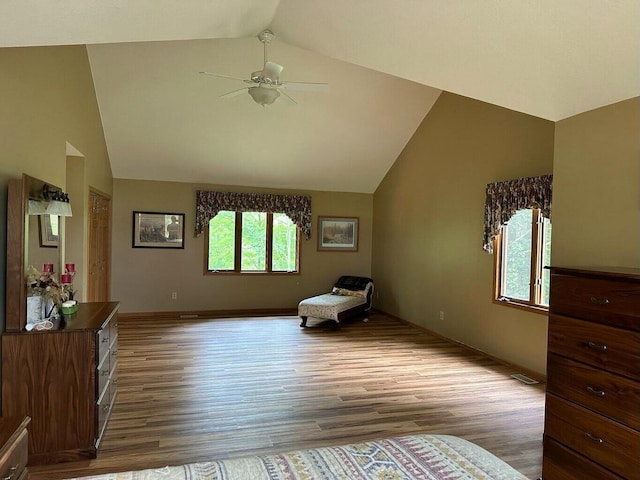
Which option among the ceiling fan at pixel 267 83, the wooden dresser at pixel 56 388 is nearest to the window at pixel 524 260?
the ceiling fan at pixel 267 83

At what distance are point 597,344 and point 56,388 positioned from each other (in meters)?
3.06

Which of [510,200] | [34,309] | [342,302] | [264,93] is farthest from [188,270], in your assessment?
[510,200]

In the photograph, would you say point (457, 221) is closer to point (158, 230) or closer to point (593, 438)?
point (593, 438)

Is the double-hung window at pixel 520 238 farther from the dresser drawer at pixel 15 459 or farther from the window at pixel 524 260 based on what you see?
the dresser drawer at pixel 15 459

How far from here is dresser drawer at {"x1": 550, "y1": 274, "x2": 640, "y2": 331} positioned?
1.81 m

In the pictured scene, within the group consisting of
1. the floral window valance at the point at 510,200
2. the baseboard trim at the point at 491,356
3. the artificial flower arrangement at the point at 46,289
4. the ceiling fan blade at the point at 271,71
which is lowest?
the baseboard trim at the point at 491,356

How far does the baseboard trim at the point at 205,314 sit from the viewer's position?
6.90 metres

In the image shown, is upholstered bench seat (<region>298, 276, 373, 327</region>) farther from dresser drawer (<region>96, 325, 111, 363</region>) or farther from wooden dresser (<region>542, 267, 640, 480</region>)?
wooden dresser (<region>542, 267, 640, 480</region>)

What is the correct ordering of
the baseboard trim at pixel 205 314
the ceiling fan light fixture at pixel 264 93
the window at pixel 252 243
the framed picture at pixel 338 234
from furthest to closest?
the framed picture at pixel 338 234
the window at pixel 252 243
the baseboard trim at pixel 205 314
the ceiling fan light fixture at pixel 264 93

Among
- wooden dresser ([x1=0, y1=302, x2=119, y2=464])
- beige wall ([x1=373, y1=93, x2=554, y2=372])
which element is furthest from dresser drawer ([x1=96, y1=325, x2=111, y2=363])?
beige wall ([x1=373, y1=93, x2=554, y2=372])

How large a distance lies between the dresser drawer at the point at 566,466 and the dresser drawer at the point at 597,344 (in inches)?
20.2

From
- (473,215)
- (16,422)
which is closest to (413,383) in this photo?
(473,215)

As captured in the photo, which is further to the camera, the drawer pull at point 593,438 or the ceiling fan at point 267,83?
the ceiling fan at point 267,83

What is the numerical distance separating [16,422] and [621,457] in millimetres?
2620
